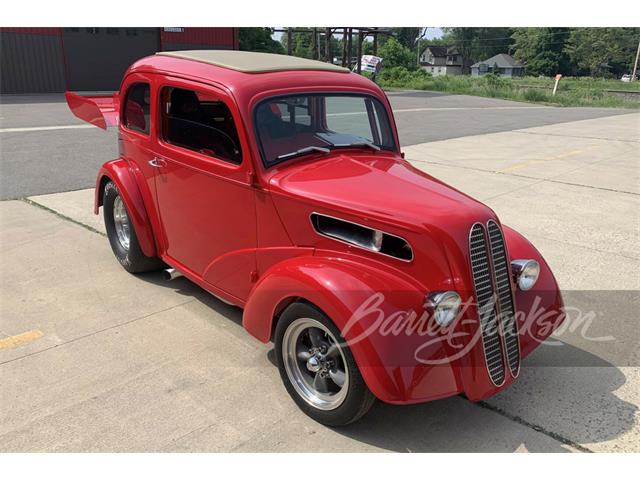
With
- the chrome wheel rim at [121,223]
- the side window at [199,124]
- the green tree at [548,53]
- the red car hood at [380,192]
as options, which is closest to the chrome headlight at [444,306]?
the red car hood at [380,192]

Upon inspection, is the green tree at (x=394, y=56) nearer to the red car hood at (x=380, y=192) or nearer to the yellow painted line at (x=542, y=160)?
the yellow painted line at (x=542, y=160)

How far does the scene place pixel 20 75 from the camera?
22.9m

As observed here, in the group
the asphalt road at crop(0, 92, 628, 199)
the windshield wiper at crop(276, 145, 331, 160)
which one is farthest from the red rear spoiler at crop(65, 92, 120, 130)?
the asphalt road at crop(0, 92, 628, 199)

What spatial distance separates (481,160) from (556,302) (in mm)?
7851

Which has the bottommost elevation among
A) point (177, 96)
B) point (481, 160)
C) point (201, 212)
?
point (481, 160)

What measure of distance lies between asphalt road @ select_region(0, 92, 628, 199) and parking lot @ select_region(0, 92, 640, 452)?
1095 millimetres

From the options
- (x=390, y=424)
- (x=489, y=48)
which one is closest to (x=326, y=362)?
(x=390, y=424)

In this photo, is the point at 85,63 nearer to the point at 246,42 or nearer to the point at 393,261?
the point at 246,42

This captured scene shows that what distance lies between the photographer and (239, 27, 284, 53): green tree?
133ft

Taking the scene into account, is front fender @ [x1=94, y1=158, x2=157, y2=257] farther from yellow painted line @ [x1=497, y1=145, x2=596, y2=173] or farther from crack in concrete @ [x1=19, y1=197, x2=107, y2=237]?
yellow painted line @ [x1=497, y1=145, x2=596, y2=173]

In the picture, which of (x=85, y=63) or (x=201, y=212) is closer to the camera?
(x=201, y=212)

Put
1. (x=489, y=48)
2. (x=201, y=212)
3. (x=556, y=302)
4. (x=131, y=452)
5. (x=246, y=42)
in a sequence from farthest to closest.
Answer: (x=489, y=48), (x=246, y=42), (x=201, y=212), (x=556, y=302), (x=131, y=452)

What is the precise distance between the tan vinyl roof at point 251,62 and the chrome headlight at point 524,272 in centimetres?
188

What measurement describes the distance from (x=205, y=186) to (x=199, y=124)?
17.8 inches
